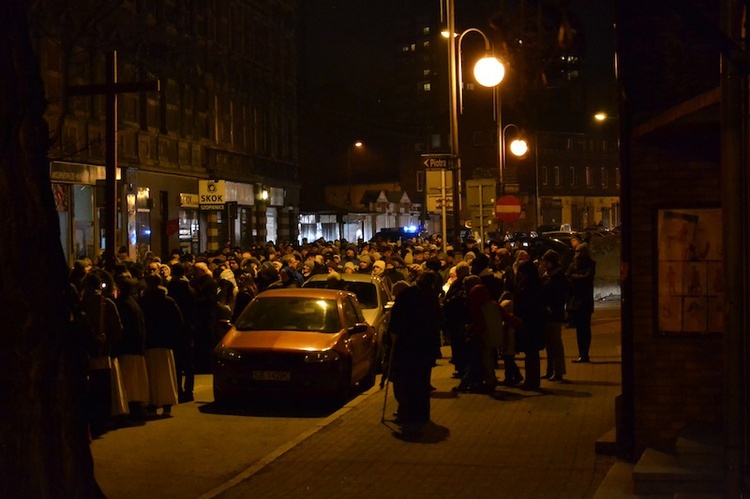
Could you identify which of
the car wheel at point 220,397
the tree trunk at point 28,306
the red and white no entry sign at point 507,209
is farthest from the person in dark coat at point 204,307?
the red and white no entry sign at point 507,209

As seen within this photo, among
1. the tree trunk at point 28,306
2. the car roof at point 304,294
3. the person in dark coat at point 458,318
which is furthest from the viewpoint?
the person in dark coat at point 458,318

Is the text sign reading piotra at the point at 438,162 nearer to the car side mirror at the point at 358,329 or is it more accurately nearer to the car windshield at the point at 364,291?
the car windshield at the point at 364,291

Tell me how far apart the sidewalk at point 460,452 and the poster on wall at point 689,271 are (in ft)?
4.98

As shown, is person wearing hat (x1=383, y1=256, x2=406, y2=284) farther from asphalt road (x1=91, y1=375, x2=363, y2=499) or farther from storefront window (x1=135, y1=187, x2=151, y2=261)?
storefront window (x1=135, y1=187, x2=151, y2=261)

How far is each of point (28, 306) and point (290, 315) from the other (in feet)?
28.6

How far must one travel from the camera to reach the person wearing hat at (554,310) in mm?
14961

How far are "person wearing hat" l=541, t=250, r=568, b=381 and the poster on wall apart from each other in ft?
18.1

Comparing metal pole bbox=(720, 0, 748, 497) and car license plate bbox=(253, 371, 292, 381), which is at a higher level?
metal pole bbox=(720, 0, 748, 497)

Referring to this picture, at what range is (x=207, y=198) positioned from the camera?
131 feet

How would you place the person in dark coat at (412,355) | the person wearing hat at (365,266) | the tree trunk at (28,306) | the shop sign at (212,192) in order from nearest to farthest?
the tree trunk at (28,306) < the person in dark coat at (412,355) < the person wearing hat at (365,266) < the shop sign at (212,192)

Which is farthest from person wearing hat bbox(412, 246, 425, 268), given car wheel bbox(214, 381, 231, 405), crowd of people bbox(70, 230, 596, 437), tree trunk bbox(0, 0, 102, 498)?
tree trunk bbox(0, 0, 102, 498)

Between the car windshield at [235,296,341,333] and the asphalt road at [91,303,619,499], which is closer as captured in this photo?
the asphalt road at [91,303,619,499]

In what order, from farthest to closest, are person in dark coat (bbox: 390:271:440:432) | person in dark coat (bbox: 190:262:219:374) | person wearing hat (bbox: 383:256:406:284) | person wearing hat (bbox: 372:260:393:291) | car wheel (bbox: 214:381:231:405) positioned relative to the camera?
person wearing hat (bbox: 383:256:406:284) < person wearing hat (bbox: 372:260:393:291) < person in dark coat (bbox: 190:262:219:374) < car wheel (bbox: 214:381:231:405) < person in dark coat (bbox: 390:271:440:432)

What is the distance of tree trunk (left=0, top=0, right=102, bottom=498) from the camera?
249 inches
